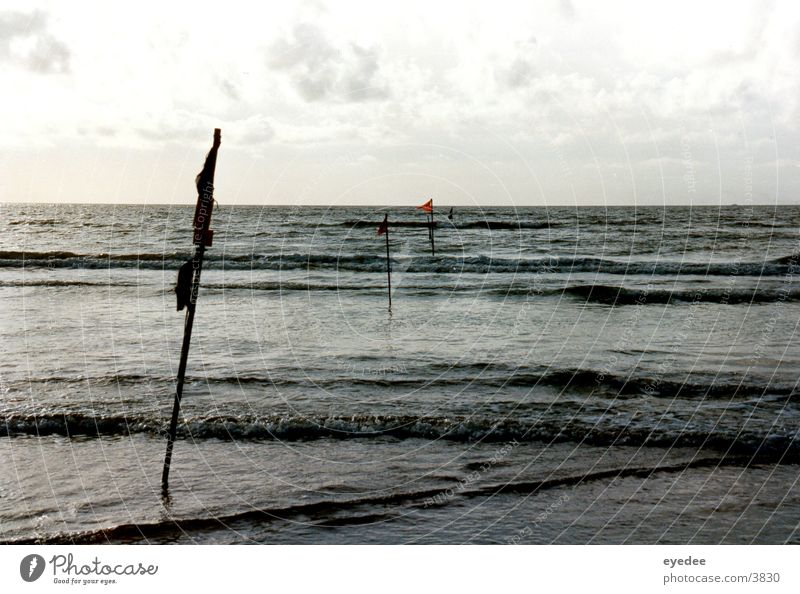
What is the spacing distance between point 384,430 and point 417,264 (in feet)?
73.8

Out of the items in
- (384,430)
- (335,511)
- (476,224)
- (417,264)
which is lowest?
(335,511)

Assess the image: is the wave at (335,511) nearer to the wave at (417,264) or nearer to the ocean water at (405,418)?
the ocean water at (405,418)

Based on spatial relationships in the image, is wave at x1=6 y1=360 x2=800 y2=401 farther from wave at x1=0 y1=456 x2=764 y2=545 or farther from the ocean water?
wave at x1=0 y1=456 x2=764 y2=545

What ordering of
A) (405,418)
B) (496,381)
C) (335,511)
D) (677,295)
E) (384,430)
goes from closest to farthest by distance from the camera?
(335,511)
(384,430)
(405,418)
(496,381)
(677,295)

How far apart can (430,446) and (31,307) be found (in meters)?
14.1

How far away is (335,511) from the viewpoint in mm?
6645

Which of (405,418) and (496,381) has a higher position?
(496,381)

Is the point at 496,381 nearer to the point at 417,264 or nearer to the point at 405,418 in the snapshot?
the point at 405,418

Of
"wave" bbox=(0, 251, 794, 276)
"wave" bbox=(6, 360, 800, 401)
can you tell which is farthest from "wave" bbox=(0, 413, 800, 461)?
"wave" bbox=(0, 251, 794, 276)

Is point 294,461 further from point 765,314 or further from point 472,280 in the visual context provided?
point 472,280

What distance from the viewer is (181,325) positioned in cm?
1617

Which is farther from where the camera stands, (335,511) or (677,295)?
(677,295)

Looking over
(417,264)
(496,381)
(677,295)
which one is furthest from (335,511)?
(417,264)

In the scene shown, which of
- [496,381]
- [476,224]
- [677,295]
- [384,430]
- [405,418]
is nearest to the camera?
[384,430]
